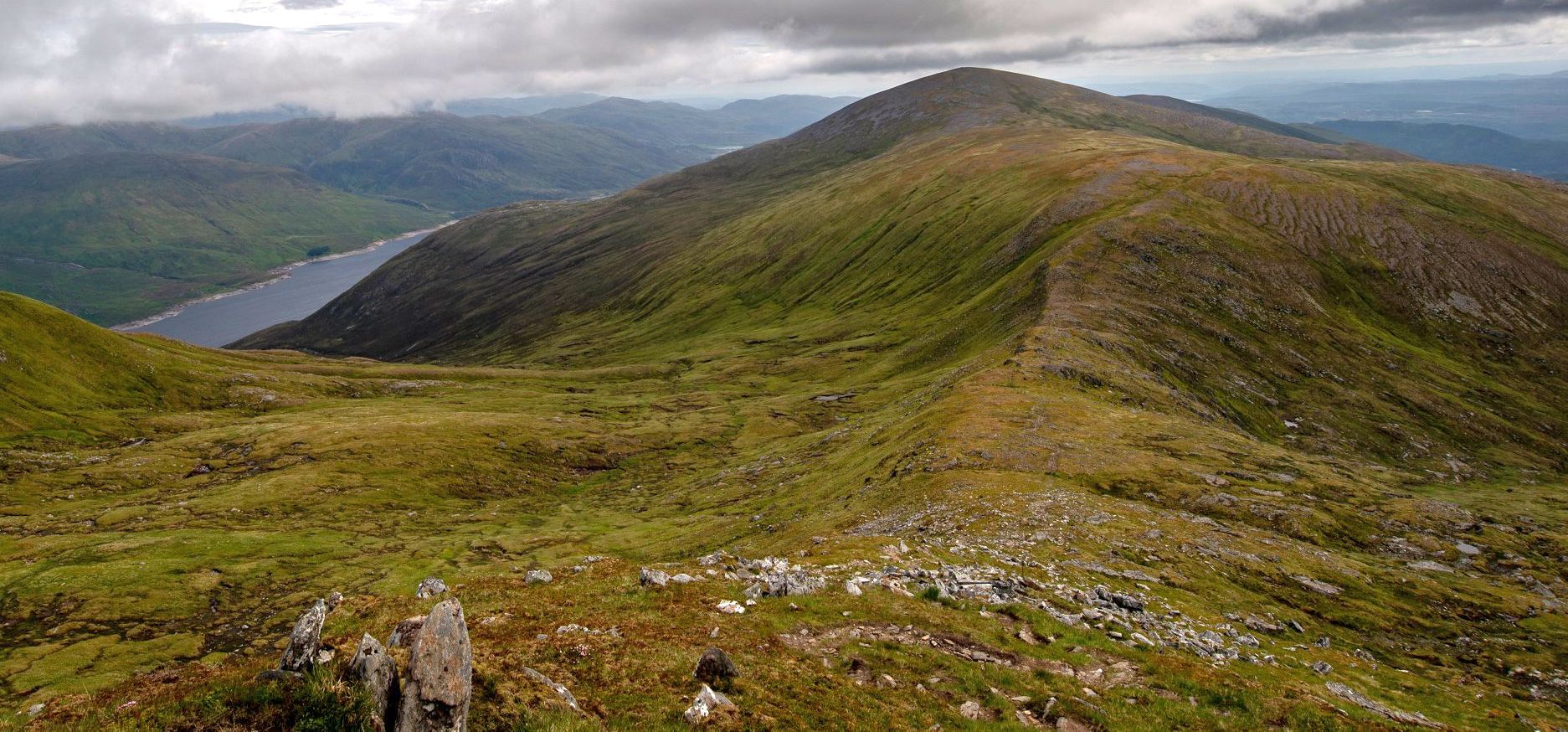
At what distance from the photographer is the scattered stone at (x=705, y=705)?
17.6 metres

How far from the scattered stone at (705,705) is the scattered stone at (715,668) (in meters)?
0.79

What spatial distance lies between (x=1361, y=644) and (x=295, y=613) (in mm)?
76815

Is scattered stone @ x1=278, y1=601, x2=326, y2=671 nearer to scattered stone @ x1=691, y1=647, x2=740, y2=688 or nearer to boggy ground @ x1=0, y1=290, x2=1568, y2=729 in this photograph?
boggy ground @ x1=0, y1=290, x2=1568, y2=729

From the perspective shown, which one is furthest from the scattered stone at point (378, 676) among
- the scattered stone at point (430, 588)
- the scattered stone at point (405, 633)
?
the scattered stone at point (430, 588)

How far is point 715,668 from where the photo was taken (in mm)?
20047

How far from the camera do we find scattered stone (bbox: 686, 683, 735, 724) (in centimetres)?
1756

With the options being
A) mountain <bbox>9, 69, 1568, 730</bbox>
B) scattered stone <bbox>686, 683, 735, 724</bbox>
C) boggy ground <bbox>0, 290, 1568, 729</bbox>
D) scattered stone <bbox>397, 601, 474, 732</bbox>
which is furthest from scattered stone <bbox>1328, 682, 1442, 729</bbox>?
scattered stone <bbox>397, 601, 474, 732</bbox>

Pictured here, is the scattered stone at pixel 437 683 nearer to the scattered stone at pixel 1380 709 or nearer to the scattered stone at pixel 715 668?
the scattered stone at pixel 715 668

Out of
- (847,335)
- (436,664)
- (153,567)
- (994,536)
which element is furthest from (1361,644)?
(847,335)

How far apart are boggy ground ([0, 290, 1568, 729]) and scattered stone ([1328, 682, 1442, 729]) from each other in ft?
3.18

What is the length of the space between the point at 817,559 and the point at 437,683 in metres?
23.7

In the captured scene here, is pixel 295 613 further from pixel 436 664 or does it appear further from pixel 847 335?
pixel 847 335

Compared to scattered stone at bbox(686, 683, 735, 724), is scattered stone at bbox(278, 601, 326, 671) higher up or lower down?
higher up

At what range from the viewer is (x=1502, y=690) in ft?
105
